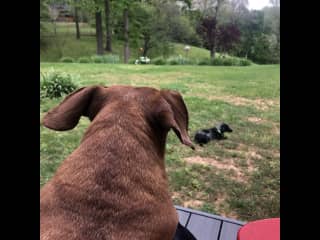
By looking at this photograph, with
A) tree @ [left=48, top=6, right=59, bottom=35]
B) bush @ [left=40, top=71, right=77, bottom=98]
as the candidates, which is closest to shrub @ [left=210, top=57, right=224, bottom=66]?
bush @ [left=40, top=71, right=77, bottom=98]

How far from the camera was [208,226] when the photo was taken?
2.28 m

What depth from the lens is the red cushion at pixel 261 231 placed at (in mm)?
1644

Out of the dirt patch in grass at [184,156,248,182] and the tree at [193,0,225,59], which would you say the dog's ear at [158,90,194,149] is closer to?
the dirt patch in grass at [184,156,248,182]

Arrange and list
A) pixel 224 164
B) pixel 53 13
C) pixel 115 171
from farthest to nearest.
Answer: pixel 53 13 < pixel 224 164 < pixel 115 171

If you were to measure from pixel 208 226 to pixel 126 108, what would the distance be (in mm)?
1242

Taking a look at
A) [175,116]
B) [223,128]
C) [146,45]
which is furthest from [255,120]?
[146,45]

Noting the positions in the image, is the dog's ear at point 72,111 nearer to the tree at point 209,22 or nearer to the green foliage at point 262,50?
the green foliage at point 262,50

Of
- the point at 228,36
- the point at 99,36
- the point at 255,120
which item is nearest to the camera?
the point at 255,120

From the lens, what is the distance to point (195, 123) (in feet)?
16.6

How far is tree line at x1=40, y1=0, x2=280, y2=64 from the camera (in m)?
16.5

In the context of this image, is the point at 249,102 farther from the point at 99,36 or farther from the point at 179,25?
the point at 179,25
